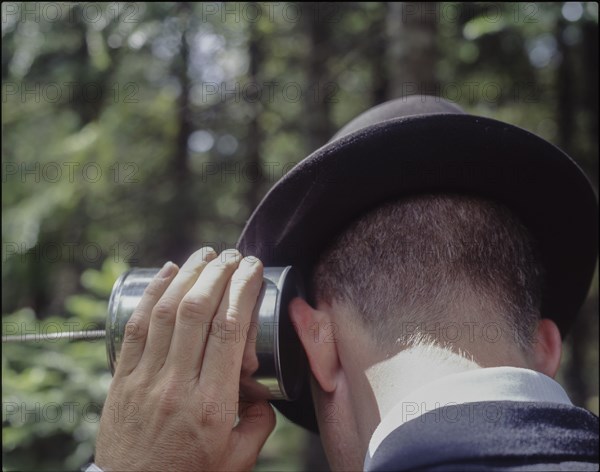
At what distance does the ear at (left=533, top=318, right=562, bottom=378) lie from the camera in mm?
1967

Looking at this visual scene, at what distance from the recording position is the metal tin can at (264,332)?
6.05ft

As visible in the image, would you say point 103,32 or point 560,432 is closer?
point 560,432

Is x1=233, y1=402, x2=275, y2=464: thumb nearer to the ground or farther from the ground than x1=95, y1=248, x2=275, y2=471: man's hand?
nearer to the ground

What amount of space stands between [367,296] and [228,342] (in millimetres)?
421

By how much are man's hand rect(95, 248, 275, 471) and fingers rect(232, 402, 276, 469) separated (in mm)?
100

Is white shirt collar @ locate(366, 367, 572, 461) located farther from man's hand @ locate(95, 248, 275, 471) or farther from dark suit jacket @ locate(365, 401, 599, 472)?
man's hand @ locate(95, 248, 275, 471)

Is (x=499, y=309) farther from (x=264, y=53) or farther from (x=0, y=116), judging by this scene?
(x=264, y=53)

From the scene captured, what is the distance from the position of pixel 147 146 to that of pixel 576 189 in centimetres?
691

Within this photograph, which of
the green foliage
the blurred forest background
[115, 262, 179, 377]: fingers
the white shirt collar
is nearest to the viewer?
the white shirt collar

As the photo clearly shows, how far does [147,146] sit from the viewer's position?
27.1 feet

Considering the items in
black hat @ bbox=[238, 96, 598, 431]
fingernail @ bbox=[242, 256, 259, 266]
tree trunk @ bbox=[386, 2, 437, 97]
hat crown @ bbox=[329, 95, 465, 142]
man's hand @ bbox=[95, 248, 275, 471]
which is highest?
tree trunk @ bbox=[386, 2, 437, 97]

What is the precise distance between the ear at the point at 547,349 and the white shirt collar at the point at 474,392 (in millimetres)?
462

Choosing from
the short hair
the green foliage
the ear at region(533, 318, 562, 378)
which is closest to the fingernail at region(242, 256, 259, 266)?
the short hair

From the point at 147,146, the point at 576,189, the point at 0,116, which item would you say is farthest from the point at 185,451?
the point at 147,146
